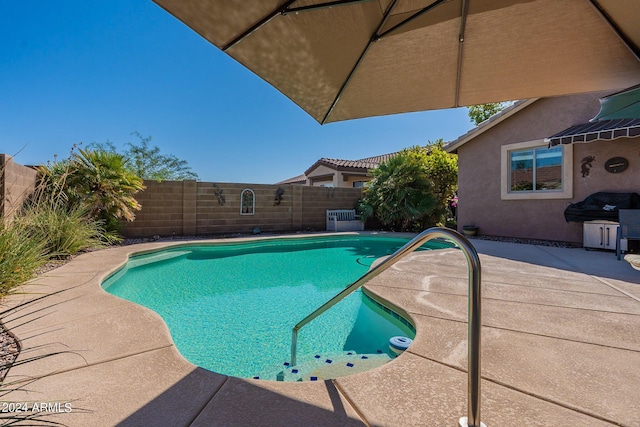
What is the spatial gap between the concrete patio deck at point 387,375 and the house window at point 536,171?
20.0ft

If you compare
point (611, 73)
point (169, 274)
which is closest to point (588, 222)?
point (611, 73)

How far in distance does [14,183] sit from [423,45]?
8.21 m

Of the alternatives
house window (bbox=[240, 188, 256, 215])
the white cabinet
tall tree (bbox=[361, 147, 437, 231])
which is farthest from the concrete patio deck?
tall tree (bbox=[361, 147, 437, 231])

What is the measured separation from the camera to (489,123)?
9.67 m

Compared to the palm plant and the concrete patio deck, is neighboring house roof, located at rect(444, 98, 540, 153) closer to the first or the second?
the concrete patio deck

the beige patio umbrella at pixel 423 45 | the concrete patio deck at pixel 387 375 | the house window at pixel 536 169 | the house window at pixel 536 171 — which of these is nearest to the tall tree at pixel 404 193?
the house window at pixel 536 171

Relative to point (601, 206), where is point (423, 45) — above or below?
above

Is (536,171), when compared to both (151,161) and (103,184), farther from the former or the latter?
(151,161)

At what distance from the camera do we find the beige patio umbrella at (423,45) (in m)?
2.03

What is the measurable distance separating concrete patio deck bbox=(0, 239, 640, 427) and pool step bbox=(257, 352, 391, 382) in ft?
1.87

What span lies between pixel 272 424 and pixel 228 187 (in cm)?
1053

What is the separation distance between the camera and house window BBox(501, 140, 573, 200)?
8211 millimetres

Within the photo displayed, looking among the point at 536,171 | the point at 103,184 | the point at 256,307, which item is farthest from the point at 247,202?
the point at 536,171

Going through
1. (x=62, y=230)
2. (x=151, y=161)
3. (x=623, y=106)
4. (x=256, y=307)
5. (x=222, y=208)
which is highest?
(x=151, y=161)
